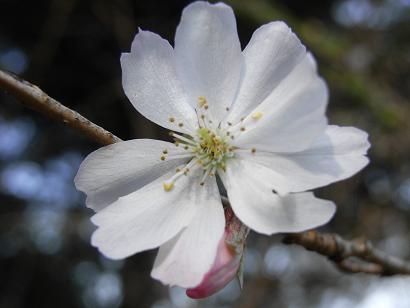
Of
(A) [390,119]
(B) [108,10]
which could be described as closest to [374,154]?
(A) [390,119]

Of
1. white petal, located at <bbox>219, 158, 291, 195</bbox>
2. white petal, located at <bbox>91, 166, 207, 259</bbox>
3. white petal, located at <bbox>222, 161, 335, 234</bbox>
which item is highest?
white petal, located at <bbox>219, 158, 291, 195</bbox>

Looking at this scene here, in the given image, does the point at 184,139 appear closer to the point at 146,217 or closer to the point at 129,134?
the point at 146,217

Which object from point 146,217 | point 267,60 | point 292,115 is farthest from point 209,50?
point 146,217

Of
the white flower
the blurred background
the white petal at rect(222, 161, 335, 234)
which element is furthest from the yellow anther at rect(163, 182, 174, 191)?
the blurred background

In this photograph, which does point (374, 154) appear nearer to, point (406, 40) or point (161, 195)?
point (406, 40)

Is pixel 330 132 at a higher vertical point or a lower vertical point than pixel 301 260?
higher

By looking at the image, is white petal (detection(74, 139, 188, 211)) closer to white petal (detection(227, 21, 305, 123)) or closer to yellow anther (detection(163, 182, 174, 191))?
yellow anther (detection(163, 182, 174, 191))
